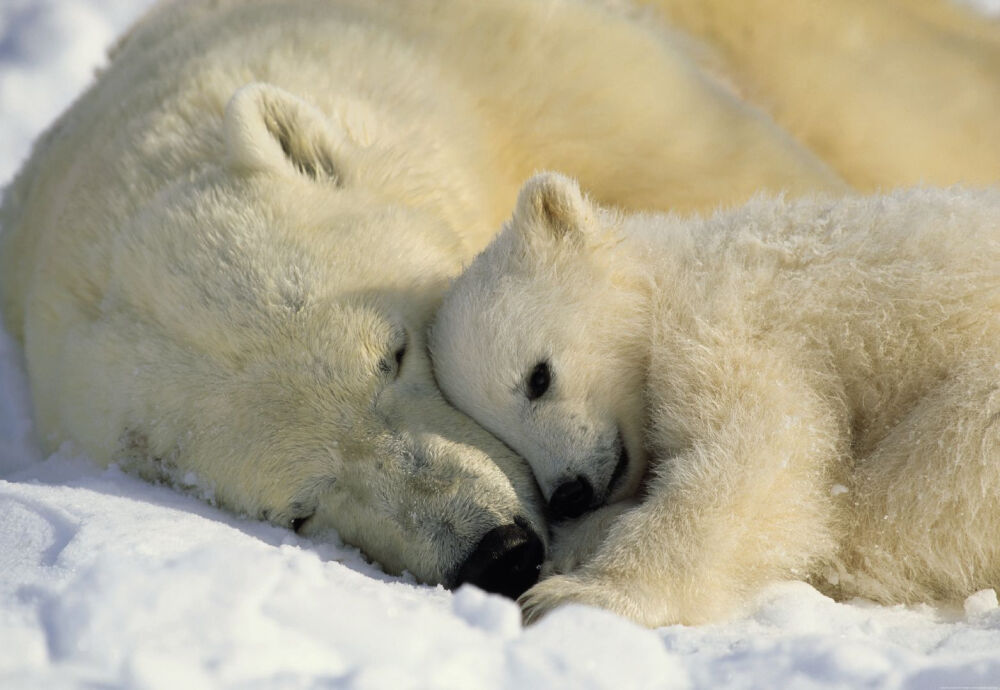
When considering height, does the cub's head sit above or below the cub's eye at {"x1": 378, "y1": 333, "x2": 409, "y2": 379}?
above

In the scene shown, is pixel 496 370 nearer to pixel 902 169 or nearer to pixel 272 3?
pixel 272 3

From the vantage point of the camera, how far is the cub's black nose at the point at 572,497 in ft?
7.41

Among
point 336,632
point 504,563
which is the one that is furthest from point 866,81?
point 336,632

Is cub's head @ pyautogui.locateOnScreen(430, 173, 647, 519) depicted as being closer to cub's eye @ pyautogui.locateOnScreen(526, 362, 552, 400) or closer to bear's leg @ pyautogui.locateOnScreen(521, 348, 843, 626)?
cub's eye @ pyautogui.locateOnScreen(526, 362, 552, 400)

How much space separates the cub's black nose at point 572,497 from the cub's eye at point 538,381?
21 cm

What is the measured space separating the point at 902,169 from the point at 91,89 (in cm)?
285

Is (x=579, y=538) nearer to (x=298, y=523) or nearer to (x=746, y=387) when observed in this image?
(x=746, y=387)

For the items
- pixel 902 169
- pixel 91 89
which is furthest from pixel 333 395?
pixel 902 169

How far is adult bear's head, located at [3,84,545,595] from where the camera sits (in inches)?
88.4

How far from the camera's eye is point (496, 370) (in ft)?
7.75

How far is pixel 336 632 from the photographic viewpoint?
1.48 metres

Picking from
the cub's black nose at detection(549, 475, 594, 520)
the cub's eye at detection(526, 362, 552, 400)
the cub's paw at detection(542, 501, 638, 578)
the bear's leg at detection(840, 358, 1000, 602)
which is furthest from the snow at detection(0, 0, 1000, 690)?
the cub's eye at detection(526, 362, 552, 400)

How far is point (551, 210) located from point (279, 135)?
72 centimetres

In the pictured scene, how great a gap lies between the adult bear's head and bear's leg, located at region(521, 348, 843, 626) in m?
0.25
